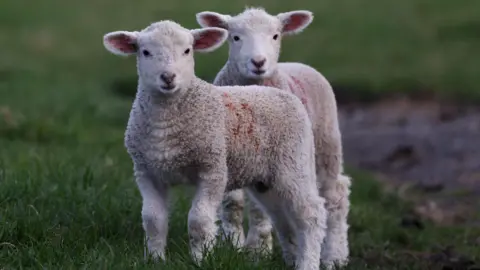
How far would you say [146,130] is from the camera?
559 centimetres

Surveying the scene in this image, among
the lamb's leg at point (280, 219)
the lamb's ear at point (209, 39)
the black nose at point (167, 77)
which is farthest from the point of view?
the lamb's leg at point (280, 219)

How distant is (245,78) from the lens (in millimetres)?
6934

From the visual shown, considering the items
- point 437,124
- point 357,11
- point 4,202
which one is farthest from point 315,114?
point 357,11

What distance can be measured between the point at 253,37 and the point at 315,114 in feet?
2.29

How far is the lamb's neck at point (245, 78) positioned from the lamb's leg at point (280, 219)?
813 mm

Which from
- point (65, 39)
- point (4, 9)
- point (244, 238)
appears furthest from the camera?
point (4, 9)

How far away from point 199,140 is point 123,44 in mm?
678

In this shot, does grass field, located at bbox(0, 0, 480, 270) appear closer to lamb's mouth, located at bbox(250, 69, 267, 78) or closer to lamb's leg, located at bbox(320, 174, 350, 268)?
lamb's leg, located at bbox(320, 174, 350, 268)

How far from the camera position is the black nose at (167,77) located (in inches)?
213

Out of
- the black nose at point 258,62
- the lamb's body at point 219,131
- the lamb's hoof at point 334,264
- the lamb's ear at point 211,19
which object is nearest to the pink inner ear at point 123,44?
the lamb's body at point 219,131

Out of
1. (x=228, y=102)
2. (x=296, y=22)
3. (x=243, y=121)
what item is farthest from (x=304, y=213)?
(x=296, y=22)

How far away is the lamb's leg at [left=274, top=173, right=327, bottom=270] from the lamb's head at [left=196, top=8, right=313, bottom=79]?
3.32 ft

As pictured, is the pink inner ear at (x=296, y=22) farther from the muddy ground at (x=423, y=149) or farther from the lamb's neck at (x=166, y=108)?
the muddy ground at (x=423, y=149)

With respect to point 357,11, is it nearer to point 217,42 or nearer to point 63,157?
point 63,157
